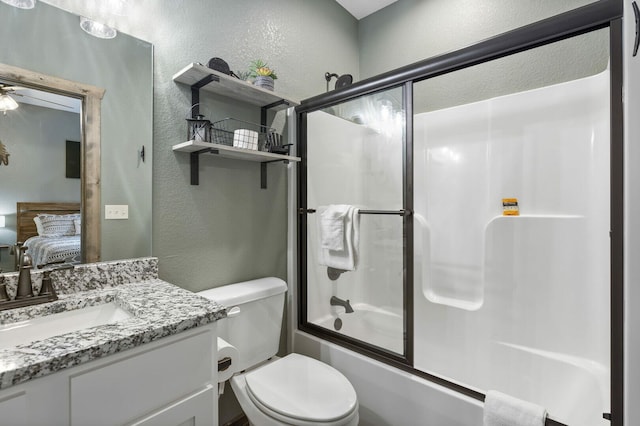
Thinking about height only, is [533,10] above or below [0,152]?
above

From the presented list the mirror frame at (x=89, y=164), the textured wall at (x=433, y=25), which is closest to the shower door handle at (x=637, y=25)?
the textured wall at (x=433, y=25)

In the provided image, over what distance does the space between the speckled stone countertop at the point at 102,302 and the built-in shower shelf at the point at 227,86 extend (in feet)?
2.77

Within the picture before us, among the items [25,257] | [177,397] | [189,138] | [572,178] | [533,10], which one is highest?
[533,10]

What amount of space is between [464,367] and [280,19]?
248 centimetres

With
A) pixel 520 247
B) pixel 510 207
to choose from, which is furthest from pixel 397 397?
pixel 510 207

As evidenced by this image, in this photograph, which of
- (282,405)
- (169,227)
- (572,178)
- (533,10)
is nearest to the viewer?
(282,405)

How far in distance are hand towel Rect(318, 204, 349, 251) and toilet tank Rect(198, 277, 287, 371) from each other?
1.17ft

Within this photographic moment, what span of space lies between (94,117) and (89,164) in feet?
0.61

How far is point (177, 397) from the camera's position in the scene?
2.93ft

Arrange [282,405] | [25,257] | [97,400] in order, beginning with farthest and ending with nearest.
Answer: [282,405] < [25,257] < [97,400]

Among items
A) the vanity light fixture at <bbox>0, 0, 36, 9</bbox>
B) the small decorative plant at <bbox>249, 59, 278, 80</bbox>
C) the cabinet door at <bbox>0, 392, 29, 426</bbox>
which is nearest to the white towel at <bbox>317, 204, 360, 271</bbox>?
the small decorative plant at <bbox>249, 59, 278, 80</bbox>

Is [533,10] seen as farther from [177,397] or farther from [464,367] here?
[177,397]

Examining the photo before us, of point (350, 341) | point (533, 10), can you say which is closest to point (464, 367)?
point (350, 341)

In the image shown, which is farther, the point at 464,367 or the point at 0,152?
the point at 464,367
